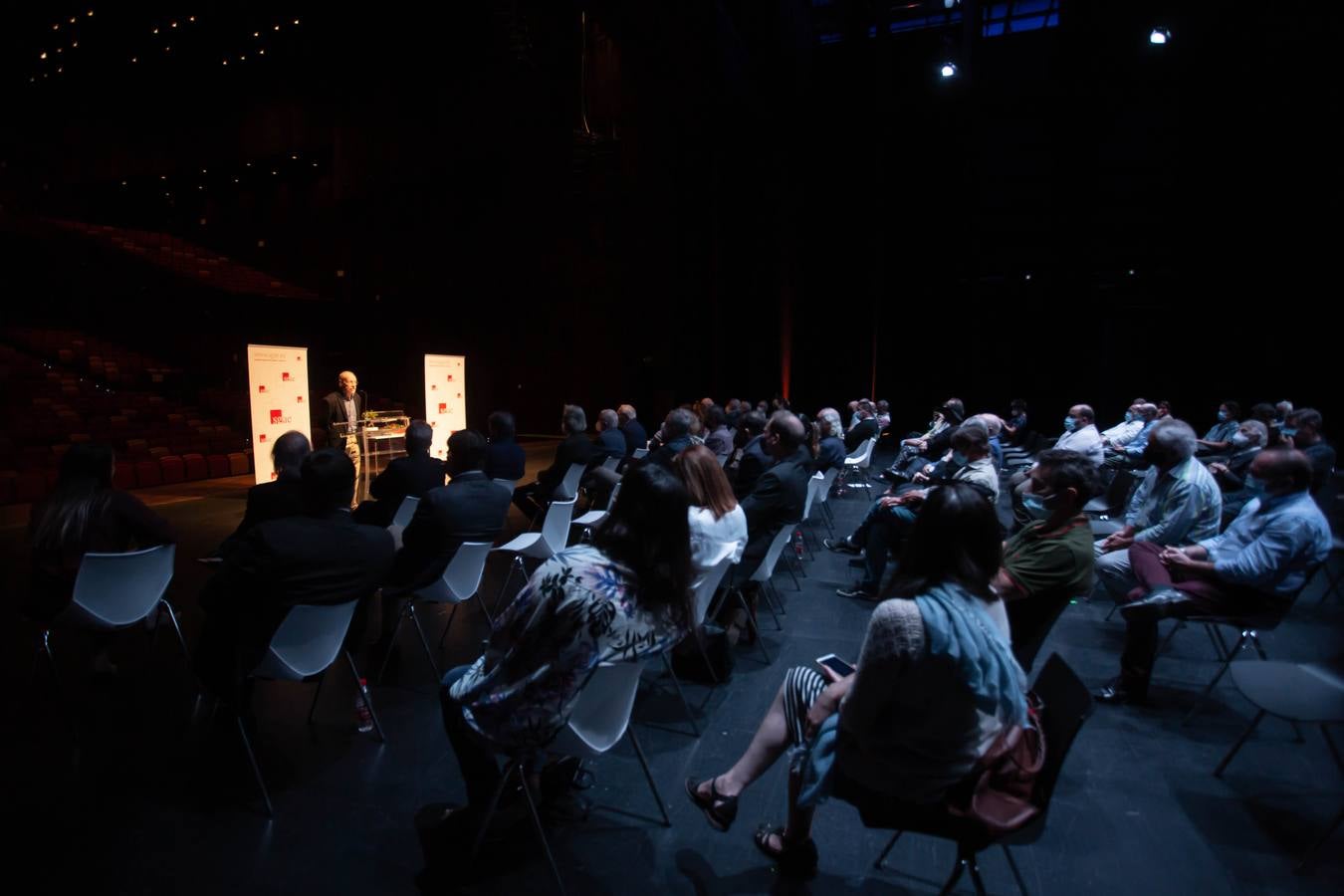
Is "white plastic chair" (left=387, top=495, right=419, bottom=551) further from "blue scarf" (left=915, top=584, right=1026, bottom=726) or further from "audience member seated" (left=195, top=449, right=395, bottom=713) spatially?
"blue scarf" (left=915, top=584, right=1026, bottom=726)

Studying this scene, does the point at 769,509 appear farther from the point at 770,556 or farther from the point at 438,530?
the point at 438,530

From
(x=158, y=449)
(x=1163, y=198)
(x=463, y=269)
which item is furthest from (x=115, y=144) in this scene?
(x=1163, y=198)

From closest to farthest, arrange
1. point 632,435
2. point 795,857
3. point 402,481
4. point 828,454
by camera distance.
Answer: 1. point 795,857
2. point 402,481
3. point 828,454
4. point 632,435

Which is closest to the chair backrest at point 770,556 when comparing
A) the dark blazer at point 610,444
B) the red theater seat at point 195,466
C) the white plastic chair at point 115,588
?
the dark blazer at point 610,444

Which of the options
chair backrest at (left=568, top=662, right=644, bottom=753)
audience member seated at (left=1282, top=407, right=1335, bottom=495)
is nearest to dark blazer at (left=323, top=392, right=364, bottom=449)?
chair backrest at (left=568, top=662, right=644, bottom=753)

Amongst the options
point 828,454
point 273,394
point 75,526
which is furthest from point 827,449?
point 273,394

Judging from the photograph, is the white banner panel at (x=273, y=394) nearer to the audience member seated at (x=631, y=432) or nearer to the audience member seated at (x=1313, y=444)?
the audience member seated at (x=631, y=432)

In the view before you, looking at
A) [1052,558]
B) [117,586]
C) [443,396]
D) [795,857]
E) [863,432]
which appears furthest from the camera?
[443,396]

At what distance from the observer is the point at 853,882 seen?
76.0 inches

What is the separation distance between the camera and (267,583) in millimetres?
2125

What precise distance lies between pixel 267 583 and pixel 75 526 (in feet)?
4.14

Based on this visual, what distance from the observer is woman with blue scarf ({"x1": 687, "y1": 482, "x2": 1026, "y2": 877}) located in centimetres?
142

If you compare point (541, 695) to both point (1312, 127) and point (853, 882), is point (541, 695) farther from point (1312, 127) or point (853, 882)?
point (1312, 127)

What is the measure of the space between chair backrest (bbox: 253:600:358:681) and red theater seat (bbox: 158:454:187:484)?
7.80m
